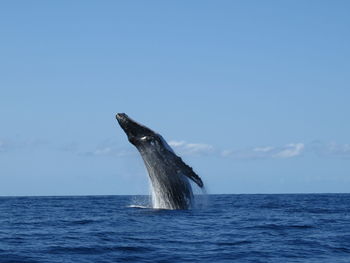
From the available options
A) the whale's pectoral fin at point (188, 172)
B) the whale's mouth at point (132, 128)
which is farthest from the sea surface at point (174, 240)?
the whale's mouth at point (132, 128)

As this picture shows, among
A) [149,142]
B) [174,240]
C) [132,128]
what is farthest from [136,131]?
[174,240]

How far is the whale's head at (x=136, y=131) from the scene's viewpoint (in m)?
21.0

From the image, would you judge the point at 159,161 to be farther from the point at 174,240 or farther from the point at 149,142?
the point at 174,240

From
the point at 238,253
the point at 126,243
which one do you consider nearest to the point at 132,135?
the point at 126,243

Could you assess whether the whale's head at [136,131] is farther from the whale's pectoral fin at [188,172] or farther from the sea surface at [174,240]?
the sea surface at [174,240]

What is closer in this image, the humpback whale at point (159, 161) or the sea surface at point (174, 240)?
the sea surface at point (174, 240)

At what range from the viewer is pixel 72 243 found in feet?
44.6

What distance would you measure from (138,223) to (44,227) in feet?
9.33

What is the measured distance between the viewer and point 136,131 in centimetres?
2114

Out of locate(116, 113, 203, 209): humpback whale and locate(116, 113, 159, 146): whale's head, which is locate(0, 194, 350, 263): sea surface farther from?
locate(116, 113, 159, 146): whale's head

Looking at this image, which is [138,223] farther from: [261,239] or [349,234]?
[349,234]

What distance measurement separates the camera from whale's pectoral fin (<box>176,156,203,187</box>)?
21.3 m

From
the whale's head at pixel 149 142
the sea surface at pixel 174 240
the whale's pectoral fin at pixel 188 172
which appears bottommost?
the sea surface at pixel 174 240

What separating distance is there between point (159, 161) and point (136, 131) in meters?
1.39
